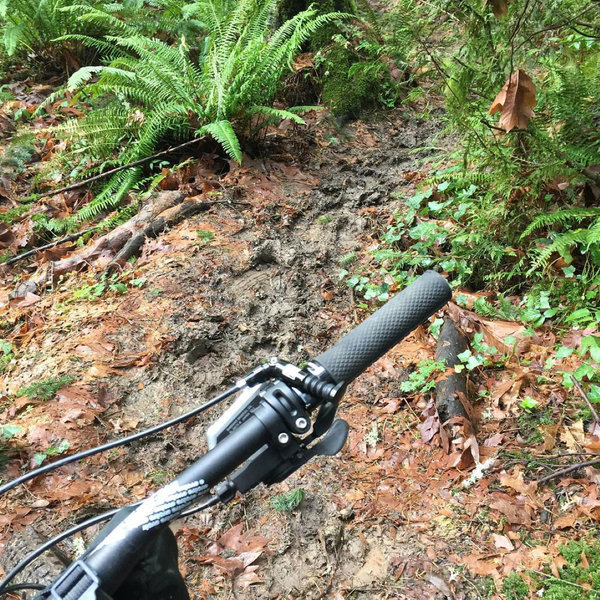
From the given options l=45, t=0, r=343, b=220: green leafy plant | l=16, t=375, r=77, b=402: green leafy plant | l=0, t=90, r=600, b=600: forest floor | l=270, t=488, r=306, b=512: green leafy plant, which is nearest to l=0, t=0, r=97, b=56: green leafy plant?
l=45, t=0, r=343, b=220: green leafy plant

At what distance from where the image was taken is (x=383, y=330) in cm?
138

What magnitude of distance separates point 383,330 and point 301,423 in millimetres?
388

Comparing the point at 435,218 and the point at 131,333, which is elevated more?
the point at 131,333

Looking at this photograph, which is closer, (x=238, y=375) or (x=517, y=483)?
(x=517, y=483)

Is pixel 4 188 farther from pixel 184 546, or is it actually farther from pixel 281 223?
pixel 184 546

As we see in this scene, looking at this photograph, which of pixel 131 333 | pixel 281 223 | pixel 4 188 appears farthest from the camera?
pixel 4 188

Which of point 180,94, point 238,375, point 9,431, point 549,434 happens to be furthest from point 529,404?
point 180,94

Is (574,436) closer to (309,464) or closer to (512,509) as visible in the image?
(512,509)

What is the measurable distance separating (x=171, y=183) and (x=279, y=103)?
2.07m

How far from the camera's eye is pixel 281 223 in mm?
4562

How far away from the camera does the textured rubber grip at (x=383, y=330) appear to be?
132 cm

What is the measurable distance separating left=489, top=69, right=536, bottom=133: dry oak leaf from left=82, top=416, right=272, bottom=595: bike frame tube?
7.23ft

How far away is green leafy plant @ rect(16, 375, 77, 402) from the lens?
307 cm

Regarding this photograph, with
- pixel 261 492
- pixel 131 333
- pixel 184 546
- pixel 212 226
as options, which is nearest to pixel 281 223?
pixel 212 226
